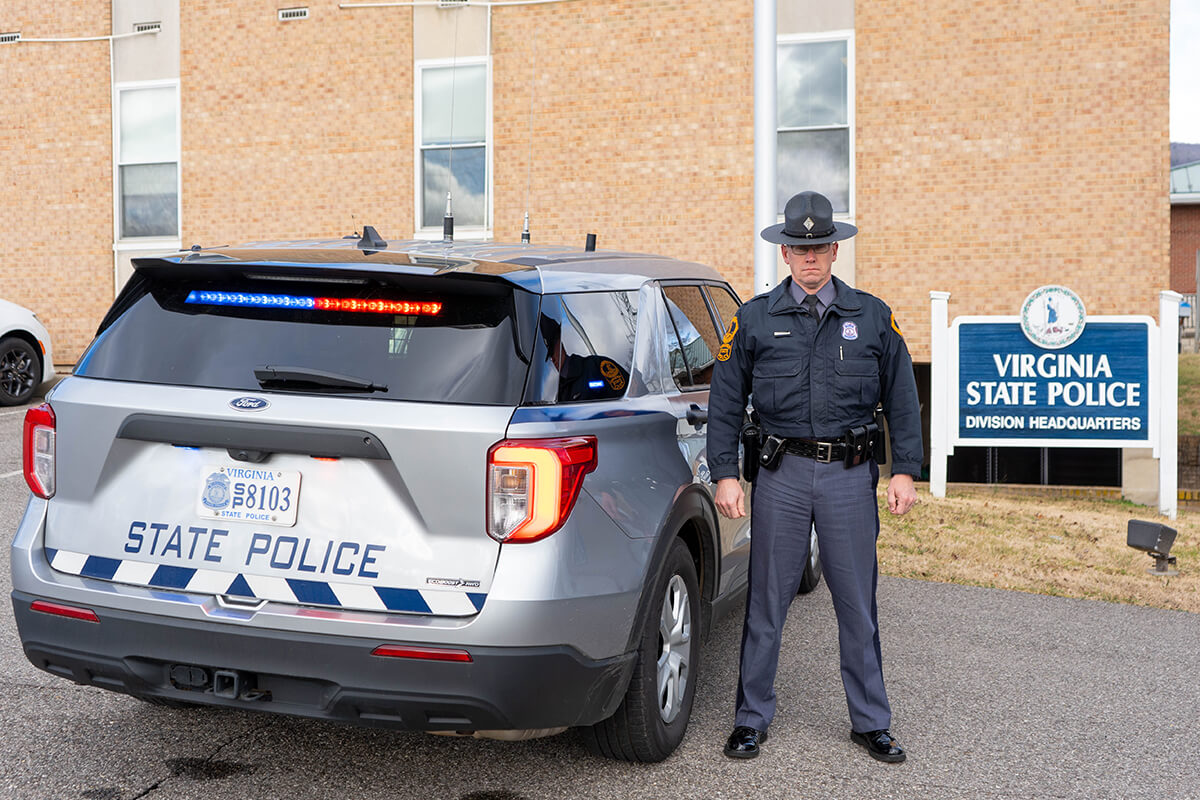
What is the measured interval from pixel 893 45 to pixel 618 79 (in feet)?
10.2

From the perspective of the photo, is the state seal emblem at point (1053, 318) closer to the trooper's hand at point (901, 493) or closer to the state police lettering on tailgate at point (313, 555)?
the trooper's hand at point (901, 493)

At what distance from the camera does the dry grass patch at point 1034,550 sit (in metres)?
7.89

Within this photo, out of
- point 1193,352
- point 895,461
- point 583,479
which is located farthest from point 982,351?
point 1193,352

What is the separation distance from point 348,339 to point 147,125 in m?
13.7

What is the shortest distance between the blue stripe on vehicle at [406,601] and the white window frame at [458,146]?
11.3 meters

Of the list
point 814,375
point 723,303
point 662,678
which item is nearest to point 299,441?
point 662,678

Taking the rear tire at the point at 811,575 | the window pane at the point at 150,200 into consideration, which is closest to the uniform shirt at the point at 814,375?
the rear tire at the point at 811,575

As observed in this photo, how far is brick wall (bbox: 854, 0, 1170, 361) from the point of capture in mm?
12398

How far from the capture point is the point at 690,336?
191 inches

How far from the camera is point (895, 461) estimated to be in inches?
162

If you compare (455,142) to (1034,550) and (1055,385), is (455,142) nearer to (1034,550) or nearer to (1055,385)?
(1055,385)

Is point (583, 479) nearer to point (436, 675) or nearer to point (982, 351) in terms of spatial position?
point (436, 675)

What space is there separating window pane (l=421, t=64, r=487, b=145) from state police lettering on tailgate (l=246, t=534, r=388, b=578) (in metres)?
11.6

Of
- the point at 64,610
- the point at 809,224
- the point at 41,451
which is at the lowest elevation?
Result: the point at 64,610
